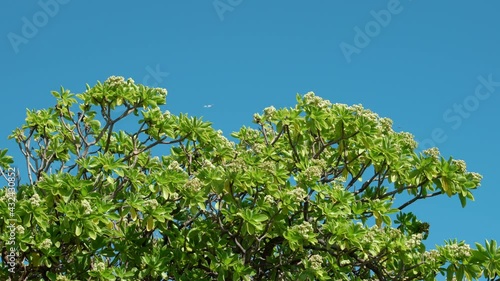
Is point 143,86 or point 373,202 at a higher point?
point 143,86

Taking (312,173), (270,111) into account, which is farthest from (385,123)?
(312,173)

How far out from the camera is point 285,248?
7.75m

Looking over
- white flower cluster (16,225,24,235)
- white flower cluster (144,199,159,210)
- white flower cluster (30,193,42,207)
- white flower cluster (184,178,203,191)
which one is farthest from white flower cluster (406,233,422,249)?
white flower cluster (16,225,24,235)

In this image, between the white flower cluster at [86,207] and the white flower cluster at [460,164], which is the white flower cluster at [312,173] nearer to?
the white flower cluster at [460,164]

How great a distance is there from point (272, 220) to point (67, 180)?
1964mm

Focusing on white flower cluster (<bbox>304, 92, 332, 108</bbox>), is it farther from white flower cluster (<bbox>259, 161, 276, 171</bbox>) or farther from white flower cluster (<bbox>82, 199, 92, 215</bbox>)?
white flower cluster (<bbox>82, 199, 92, 215</bbox>)

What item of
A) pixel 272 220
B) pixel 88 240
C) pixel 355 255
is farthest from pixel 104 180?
pixel 355 255

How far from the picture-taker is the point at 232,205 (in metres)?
6.96

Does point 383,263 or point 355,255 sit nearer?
point 355,255

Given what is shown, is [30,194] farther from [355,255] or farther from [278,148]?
[355,255]

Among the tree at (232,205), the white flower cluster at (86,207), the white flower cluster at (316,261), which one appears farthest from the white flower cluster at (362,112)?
the white flower cluster at (86,207)

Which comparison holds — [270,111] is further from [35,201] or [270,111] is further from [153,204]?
[35,201]

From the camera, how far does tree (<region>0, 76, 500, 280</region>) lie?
6969mm

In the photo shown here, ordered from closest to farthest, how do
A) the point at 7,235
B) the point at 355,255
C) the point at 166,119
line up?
the point at 7,235
the point at 355,255
the point at 166,119
